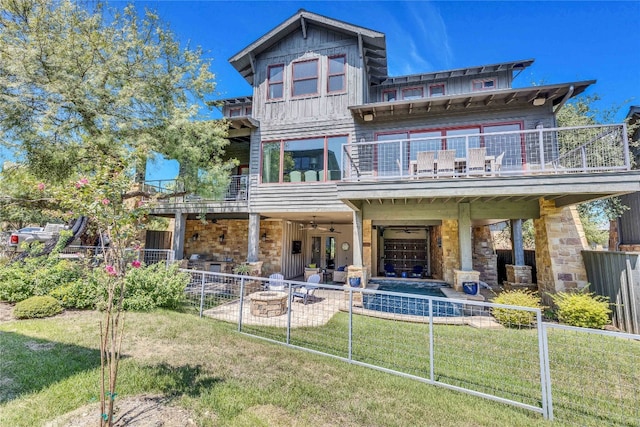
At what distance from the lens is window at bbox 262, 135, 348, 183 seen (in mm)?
10789

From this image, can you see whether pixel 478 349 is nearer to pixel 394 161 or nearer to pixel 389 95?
pixel 394 161

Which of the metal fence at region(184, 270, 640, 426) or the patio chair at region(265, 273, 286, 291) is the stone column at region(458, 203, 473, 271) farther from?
the patio chair at region(265, 273, 286, 291)

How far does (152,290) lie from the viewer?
24.2 feet

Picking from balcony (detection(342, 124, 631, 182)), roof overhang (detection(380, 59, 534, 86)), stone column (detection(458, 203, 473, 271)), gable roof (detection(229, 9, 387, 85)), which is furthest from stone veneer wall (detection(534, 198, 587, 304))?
gable roof (detection(229, 9, 387, 85))

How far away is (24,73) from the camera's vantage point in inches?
298

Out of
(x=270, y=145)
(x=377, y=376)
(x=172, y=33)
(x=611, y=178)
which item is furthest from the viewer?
(x=270, y=145)

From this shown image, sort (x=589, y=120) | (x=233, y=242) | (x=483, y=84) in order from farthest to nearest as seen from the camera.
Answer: (x=589, y=120)
(x=233, y=242)
(x=483, y=84)

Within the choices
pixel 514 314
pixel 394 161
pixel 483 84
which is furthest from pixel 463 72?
pixel 514 314

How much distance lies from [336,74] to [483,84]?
22.6ft

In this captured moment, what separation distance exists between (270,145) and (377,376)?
365 inches

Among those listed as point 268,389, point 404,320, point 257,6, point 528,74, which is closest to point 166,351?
point 268,389

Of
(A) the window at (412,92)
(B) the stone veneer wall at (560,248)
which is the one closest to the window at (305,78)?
(A) the window at (412,92)

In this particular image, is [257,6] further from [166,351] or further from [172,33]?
[166,351]

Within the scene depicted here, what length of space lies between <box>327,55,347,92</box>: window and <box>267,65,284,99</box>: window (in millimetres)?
1978
